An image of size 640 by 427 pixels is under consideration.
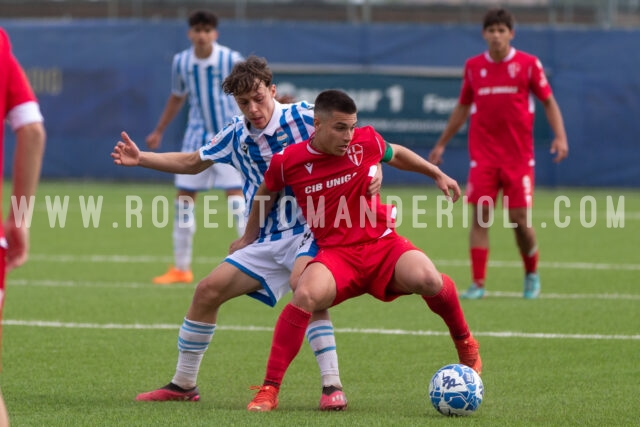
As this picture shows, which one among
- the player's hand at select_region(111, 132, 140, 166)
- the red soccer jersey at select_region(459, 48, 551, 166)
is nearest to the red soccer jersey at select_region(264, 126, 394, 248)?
the player's hand at select_region(111, 132, 140, 166)

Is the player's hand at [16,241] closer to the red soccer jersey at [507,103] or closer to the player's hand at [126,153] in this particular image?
the player's hand at [126,153]

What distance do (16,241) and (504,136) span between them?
6529 millimetres

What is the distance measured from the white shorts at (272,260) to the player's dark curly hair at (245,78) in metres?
0.79

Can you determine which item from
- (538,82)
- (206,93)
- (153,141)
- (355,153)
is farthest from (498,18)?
(355,153)

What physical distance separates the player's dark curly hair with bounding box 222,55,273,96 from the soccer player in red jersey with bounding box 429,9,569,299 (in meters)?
3.91

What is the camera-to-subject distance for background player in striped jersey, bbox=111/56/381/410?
5.77 meters

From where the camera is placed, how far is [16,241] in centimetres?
370

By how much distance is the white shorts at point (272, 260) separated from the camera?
229 inches

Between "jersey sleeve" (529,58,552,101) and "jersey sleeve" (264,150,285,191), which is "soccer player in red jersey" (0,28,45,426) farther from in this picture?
"jersey sleeve" (529,58,552,101)

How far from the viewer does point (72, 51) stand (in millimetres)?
22391

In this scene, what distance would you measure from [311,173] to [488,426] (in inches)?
60.3

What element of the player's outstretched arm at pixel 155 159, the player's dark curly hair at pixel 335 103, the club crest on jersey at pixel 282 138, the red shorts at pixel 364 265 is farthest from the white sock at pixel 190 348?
the player's dark curly hair at pixel 335 103

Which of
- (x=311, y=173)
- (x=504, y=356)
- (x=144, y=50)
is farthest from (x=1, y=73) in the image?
(x=144, y=50)

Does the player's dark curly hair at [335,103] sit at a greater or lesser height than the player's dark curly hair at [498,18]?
lesser
